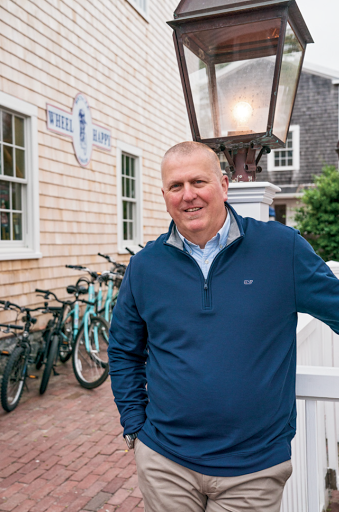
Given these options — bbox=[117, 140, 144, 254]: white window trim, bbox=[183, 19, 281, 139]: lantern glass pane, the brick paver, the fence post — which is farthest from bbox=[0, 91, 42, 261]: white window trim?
the fence post

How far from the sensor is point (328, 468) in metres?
3.44

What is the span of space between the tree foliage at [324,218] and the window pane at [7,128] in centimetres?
899

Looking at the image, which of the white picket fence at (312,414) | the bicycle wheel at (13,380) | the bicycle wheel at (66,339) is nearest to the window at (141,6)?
the bicycle wheel at (66,339)

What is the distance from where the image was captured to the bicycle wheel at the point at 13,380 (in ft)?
16.1

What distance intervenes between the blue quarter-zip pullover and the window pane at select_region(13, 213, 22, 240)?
16.8 ft

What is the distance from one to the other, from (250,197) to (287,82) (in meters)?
0.68

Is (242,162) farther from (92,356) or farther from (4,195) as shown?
(4,195)

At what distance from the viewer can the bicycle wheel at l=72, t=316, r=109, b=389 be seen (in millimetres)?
5633

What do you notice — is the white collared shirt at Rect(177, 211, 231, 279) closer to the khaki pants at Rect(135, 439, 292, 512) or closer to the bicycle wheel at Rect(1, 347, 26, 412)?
the khaki pants at Rect(135, 439, 292, 512)

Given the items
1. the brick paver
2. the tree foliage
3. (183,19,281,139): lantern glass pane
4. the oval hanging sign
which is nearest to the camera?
(183,19,281,139): lantern glass pane

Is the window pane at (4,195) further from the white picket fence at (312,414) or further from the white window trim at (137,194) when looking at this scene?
the white picket fence at (312,414)

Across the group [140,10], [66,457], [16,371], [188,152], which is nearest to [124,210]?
[140,10]

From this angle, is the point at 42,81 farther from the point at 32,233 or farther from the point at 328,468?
the point at 328,468

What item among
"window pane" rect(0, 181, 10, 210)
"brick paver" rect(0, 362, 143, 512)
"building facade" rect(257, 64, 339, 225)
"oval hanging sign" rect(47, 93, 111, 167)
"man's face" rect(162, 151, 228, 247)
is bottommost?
"brick paver" rect(0, 362, 143, 512)
